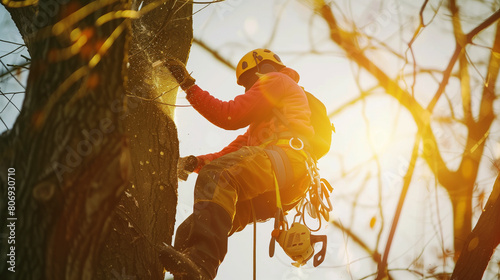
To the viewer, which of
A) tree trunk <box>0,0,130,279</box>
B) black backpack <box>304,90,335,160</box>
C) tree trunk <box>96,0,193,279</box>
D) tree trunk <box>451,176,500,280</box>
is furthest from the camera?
black backpack <box>304,90,335,160</box>

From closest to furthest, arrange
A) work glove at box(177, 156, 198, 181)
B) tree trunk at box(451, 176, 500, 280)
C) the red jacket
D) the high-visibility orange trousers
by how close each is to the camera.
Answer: the high-visibility orange trousers → tree trunk at box(451, 176, 500, 280) → the red jacket → work glove at box(177, 156, 198, 181)

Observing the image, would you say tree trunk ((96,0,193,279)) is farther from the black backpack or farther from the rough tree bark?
the black backpack

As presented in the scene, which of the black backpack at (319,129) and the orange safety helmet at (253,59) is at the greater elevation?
the orange safety helmet at (253,59)

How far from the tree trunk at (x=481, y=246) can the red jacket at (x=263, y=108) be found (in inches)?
46.1

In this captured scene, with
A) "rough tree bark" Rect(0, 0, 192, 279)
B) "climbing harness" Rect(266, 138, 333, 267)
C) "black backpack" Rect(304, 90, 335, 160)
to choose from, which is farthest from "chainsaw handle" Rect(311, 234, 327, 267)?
"rough tree bark" Rect(0, 0, 192, 279)

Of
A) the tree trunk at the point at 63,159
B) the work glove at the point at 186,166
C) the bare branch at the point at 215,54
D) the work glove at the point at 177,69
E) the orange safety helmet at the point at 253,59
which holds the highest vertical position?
the bare branch at the point at 215,54

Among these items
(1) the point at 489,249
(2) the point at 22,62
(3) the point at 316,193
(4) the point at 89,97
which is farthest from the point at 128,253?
(1) the point at 489,249

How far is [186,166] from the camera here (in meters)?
3.06

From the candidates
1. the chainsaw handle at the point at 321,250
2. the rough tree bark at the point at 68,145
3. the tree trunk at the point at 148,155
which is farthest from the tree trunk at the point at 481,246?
the rough tree bark at the point at 68,145

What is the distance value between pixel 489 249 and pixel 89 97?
2407 millimetres

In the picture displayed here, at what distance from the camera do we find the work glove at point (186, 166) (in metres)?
3.05

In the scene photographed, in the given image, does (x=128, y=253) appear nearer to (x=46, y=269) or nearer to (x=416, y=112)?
(x=46, y=269)

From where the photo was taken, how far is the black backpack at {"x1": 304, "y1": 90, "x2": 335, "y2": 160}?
294 cm

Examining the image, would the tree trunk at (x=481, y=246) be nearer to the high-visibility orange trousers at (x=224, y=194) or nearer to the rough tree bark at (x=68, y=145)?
the high-visibility orange trousers at (x=224, y=194)
